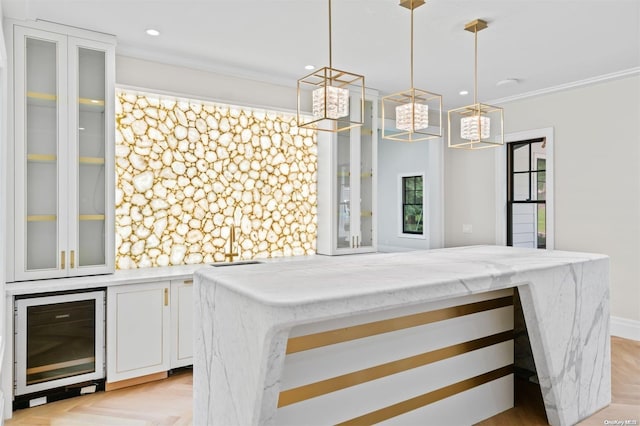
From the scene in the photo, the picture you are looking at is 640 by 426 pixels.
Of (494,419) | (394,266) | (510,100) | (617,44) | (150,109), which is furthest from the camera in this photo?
(510,100)

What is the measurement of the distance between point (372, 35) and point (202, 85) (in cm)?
167

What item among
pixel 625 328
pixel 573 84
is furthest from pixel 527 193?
pixel 625 328

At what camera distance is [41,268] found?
312cm

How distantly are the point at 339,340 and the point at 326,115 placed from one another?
47.1 inches

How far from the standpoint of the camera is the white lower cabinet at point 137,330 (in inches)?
125

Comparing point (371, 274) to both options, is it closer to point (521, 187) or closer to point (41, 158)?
point (41, 158)

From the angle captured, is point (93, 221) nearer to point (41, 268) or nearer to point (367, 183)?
point (41, 268)

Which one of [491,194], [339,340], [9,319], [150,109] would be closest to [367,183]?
[491,194]

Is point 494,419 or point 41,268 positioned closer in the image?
point 494,419

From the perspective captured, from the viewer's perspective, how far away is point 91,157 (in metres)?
3.34

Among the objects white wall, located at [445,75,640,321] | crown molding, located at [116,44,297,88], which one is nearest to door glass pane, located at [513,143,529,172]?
white wall, located at [445,75,640,321]

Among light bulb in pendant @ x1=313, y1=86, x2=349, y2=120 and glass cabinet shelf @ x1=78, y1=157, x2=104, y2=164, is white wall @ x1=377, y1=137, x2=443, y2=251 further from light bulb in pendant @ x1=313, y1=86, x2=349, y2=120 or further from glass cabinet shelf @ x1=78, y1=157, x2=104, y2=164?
glass cabinet shelf @ x1=78, y1=157, x2=104, y2=164

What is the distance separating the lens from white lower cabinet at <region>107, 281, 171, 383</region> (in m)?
3.17

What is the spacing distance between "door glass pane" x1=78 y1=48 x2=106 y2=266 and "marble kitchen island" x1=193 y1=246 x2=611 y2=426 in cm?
179
